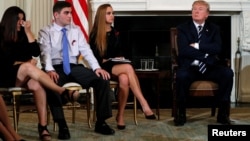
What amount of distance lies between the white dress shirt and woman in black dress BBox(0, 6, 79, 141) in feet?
0.40

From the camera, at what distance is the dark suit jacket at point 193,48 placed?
4367mm

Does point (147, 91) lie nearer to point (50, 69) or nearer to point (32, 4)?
point (32, 4)

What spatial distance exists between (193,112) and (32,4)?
2428 millimetres

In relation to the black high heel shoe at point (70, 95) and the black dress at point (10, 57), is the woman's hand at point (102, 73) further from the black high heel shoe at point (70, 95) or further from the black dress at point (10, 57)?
the black dress at point (10, 57)

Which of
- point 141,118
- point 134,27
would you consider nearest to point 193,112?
point 141,118

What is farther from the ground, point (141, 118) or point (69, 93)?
point (69, 93)

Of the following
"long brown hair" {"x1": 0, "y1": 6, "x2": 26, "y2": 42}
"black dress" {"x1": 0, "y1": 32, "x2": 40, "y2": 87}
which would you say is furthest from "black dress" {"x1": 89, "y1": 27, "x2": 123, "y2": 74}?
"long brown hair" {"x1": 0, "y1": 6, "x2": 26, "y2": 42}

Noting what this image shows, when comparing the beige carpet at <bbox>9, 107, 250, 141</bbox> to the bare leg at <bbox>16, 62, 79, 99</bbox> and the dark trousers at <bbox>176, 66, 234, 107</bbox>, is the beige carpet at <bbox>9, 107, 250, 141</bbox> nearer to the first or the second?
the dark trousers at <bbox>176, 66, 234, 107</bbox>

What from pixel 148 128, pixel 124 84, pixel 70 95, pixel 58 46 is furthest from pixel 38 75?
pixel 148 128

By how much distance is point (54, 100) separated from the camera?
3.76 meters

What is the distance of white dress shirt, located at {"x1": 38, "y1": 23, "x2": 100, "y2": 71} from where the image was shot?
4.04 meters

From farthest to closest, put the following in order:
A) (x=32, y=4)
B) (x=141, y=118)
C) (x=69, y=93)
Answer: (x=32, y=4) < (x=141, y=118) < (x=69, y=93)

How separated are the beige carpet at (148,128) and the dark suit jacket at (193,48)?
0.58m

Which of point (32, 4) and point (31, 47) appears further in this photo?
point (32, 4)
